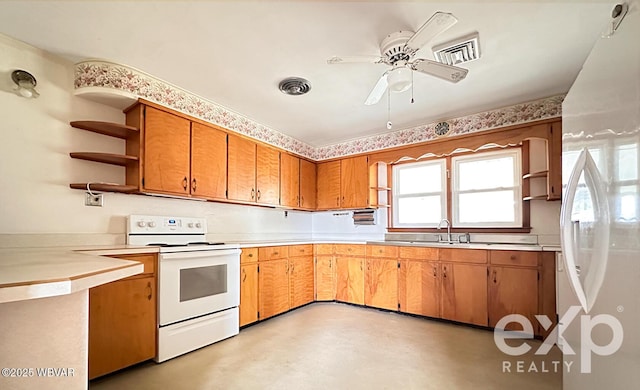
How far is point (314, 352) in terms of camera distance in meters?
2.51

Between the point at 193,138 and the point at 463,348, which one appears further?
the point at 193,138

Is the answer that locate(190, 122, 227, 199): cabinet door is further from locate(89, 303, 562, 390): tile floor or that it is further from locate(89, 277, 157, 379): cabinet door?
locate(89, 303, 562, 390): tile floor

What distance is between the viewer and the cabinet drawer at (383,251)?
12.0ft

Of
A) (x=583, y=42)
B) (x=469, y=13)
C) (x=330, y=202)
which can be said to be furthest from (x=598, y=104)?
(x=330, y=202)

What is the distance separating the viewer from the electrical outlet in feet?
8.10

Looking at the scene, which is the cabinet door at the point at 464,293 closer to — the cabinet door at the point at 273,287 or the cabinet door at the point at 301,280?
the cabinet door at the point at 301,280

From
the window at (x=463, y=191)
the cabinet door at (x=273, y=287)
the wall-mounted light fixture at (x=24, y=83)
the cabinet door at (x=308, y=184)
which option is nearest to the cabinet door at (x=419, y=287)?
the window at (x=463, y=191)

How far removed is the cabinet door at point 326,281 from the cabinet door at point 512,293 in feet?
6.26

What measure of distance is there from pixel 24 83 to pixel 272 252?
8.33 feet

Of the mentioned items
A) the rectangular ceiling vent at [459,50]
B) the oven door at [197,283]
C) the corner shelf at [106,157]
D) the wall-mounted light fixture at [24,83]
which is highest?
the rectangular ceiling vent at [459,50]

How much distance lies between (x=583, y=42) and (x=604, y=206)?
1.75 metres

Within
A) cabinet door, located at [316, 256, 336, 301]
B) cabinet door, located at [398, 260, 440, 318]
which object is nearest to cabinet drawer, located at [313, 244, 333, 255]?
cabinet door, located at [316, 256, 336, 301]

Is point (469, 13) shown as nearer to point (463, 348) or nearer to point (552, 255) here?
point (552, 255)

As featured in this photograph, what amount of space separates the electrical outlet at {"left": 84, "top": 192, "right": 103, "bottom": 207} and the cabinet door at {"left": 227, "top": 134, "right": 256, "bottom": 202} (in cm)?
117
